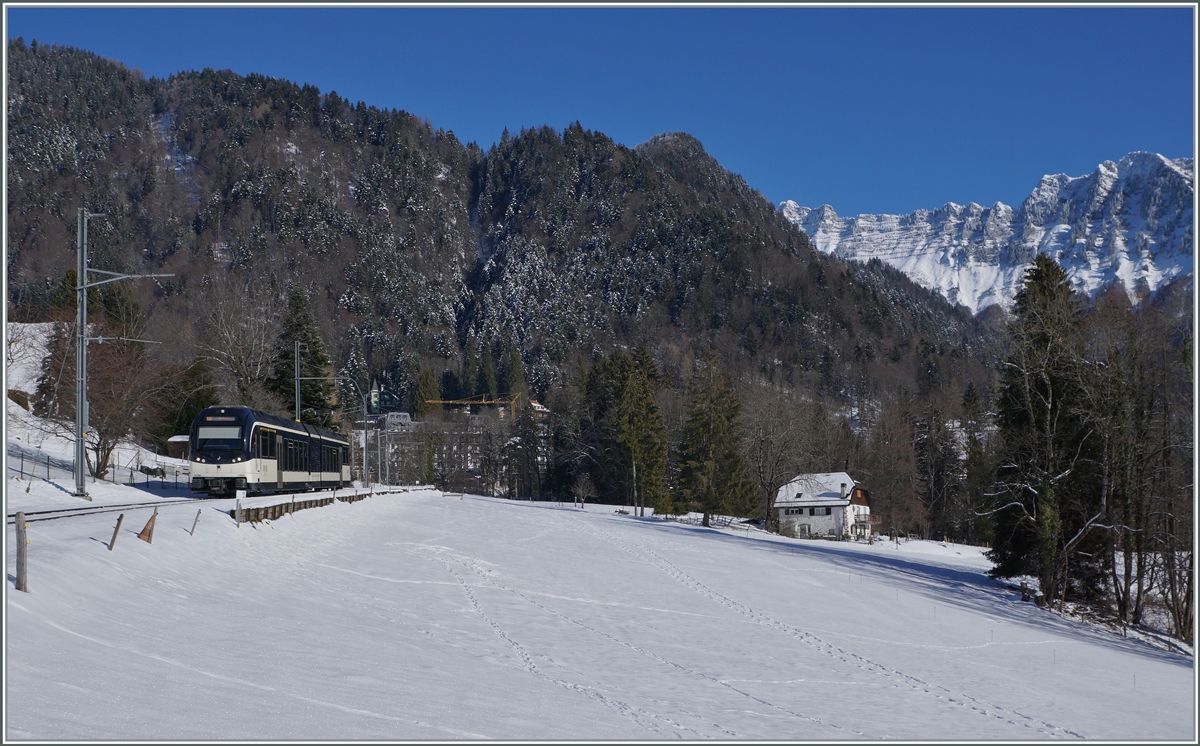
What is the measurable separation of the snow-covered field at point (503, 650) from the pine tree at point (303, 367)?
37098 mm

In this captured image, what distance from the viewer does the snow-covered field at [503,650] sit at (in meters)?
10.2

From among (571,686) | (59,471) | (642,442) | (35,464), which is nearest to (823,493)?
(642,442)

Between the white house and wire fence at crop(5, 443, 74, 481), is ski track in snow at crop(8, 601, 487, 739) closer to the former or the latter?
wire fence at crop(5, 443, 74, 481)

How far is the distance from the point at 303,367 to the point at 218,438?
104 ft

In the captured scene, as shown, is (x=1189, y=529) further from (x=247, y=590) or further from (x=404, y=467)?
(x=404, y=467)

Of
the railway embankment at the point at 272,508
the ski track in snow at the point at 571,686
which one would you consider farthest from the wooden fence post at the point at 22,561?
the railway embankment at the point at 272,508

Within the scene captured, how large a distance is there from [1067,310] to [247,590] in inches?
1059

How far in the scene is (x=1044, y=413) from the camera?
31.5 meters

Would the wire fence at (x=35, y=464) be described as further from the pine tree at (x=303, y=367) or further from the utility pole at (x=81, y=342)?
the pine tree at (x=303, y=367)

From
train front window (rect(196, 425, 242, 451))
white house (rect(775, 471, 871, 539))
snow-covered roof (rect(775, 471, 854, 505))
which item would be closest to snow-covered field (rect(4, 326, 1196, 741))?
train front window (rect(196, 425, 242, 451))

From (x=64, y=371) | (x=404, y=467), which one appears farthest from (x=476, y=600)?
(x=404, y=467)

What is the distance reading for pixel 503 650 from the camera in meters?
15.9

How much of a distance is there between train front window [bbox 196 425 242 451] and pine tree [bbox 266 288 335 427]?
30.8 m

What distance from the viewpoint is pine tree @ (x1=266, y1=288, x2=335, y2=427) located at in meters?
68.0
